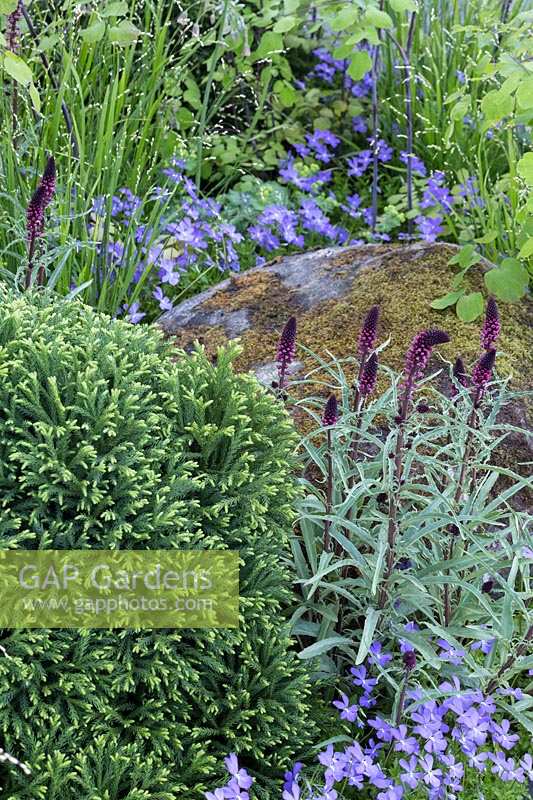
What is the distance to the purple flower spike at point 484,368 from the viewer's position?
219cm

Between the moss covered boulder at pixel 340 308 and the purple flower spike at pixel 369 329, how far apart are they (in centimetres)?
97

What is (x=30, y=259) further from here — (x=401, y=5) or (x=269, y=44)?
(x=269, y=44)

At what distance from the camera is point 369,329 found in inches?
88.3

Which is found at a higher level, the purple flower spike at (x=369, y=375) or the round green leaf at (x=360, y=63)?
the round green leaf at (x=360, y=63)

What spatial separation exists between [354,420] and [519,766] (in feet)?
3.21

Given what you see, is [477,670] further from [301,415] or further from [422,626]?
[301,415]

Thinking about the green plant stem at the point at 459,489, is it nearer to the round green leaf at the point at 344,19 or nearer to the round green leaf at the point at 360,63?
the round green leaf at the point at 344,19

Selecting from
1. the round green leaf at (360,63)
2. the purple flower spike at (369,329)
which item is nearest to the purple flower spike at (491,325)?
the purple flower spike at (369,329)

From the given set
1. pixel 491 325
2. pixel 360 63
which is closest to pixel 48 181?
pixel 491 325

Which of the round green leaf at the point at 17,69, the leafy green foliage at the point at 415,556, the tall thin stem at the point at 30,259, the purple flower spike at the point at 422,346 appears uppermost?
the round green leaf at the point at 17,69

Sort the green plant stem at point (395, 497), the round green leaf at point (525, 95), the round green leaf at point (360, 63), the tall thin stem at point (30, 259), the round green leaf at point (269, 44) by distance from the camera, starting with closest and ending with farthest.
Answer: the green plant stem at point (395, 497) < the tall thin stem at point (30, 259) < the round green leaf at point (525, 95) < the round green leaf at point (360, 63) < the round green leaf at point (269, 44)

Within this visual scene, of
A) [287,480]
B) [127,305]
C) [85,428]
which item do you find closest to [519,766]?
[287,480]

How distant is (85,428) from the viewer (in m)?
2.03
